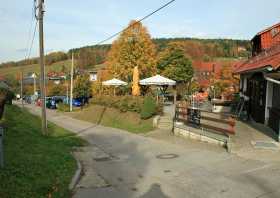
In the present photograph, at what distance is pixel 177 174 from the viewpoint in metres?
9.56

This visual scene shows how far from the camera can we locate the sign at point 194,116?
16.2 m

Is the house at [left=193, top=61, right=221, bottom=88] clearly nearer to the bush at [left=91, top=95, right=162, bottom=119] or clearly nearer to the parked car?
the parked car

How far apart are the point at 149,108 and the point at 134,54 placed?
17.5 m

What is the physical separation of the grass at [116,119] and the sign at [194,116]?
3456mm

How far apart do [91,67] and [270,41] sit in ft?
232

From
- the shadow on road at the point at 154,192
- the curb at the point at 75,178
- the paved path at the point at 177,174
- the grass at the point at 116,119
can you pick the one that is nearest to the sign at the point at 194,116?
the paved path at the point at 177,174

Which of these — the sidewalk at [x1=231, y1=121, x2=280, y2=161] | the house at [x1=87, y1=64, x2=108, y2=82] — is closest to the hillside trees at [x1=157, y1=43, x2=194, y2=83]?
the house at [x1=87, y1=64, x2=108, y2=82]

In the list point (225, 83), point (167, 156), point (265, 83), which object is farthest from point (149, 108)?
point (225, 83)

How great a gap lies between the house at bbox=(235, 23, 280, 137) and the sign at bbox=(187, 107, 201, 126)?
2966 millimetres

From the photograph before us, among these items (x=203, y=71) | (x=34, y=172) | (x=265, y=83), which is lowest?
(x=34, y=172)

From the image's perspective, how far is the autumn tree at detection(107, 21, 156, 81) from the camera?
37.9m

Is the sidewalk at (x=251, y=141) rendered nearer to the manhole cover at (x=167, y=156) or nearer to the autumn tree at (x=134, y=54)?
the manhole cover at (x=167, y=156)

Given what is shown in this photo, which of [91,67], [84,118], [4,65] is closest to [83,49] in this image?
[91,67]

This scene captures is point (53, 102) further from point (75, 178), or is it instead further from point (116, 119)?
point (75, 178)
